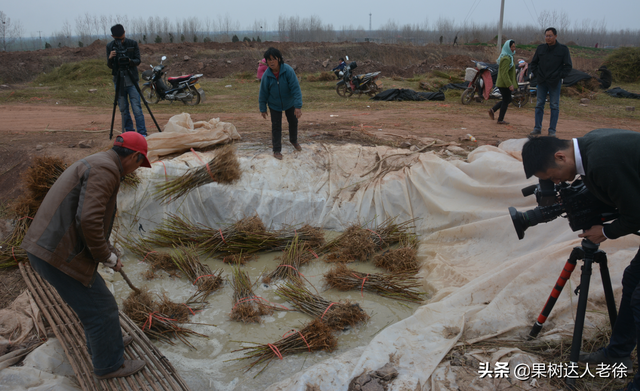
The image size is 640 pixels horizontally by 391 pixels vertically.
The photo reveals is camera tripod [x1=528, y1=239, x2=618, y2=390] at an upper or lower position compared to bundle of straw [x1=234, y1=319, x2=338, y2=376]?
upper

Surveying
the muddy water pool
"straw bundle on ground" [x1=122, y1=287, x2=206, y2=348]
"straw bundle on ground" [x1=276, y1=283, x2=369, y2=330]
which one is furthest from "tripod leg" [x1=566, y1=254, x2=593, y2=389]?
"straw bundle on ground" [x1=122, y1=287, x2=206, y2=348]

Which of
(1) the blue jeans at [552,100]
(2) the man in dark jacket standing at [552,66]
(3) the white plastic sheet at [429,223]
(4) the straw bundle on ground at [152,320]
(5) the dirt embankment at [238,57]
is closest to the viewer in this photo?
(3) the white plastic sheet at [429,223]

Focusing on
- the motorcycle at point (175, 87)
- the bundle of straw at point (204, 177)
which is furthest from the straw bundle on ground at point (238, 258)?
the motorcycle at point (175, 87)

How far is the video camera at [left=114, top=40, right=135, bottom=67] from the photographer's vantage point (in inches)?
203

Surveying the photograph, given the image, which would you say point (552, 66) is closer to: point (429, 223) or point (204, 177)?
point (429, 223)

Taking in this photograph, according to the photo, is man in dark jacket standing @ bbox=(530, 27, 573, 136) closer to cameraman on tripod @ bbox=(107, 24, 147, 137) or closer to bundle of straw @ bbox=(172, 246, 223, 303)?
bundle of straw @ bbox=(172, 246, 223, 303)

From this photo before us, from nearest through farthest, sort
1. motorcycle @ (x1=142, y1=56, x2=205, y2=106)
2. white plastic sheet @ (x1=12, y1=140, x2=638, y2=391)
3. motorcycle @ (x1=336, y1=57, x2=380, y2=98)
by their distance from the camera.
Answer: white plastic sheet @ (x1=12, y1=140, x2=638, y2=391) → motorcycle @ (x1=142, y1=56, x2=205, y2=106) → motorcycle @ (x1=336, y1=57, x2=380, y2=98)

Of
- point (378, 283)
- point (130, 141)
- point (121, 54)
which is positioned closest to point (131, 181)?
point (121, 54)

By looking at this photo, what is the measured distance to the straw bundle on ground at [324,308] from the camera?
2971 mm

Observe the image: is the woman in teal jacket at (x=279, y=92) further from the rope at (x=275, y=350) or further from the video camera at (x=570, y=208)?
the video camera at (x=570, y=208)

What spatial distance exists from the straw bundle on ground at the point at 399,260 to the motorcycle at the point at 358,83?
8144mm

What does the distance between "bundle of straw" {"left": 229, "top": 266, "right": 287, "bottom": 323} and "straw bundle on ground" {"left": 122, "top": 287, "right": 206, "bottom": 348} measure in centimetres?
33

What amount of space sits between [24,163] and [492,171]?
558cm

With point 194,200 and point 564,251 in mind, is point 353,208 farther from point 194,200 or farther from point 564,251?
point 564,251
